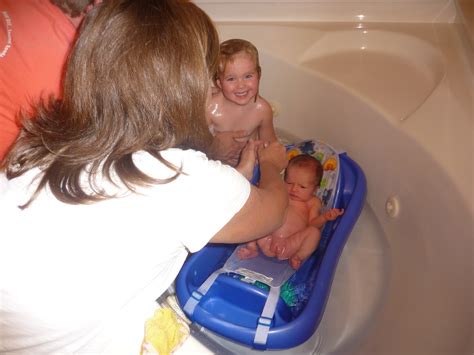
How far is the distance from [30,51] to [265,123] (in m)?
0.81

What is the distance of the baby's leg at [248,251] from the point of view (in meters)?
1.24

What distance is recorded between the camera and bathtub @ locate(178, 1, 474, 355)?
96cm

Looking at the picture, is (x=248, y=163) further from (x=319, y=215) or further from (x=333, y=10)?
(x=333, y=10)

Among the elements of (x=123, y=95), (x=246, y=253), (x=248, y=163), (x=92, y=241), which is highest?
(x=123, y=95)

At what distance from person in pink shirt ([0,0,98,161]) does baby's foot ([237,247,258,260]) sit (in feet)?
2.22

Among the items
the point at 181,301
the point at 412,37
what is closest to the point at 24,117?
the point at 181,301

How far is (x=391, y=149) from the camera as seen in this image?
4.10 feet

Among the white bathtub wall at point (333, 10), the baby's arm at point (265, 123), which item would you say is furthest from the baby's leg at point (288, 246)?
the white bathtub wall at point (333, 10)

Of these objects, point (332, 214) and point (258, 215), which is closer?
point (258, 215)

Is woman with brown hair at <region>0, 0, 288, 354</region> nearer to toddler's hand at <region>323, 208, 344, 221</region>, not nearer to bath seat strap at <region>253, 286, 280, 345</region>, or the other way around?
bath seat strap at <region>253, 286, 280, 345</region>

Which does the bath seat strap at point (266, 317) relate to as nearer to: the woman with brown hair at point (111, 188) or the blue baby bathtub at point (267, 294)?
the blue baby bathtub at point (267, 294)

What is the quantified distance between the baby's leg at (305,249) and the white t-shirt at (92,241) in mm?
600

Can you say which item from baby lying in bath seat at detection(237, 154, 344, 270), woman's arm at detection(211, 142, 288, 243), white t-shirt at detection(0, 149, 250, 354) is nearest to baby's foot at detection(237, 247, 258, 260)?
baby lying in bath seat at detection(237, 154, 344, 270)

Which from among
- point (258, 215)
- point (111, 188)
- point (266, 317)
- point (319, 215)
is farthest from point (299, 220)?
point (111, 188)
